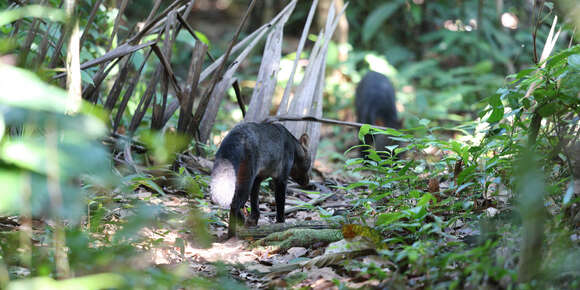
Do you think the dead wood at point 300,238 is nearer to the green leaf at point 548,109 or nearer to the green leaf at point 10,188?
the green leaf at point 548,109

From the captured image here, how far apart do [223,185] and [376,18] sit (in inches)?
355

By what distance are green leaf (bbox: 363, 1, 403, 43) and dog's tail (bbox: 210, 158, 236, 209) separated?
8659mm

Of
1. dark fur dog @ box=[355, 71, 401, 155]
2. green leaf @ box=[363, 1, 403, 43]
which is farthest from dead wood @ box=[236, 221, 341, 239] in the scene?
green leaf @ box=[363, 1, 403, 43]

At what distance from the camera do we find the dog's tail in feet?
9.98

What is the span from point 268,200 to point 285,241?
1.65 metres

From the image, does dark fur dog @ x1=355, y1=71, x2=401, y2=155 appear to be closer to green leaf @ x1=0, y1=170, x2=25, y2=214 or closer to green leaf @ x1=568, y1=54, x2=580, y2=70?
green leaf @ x1=568, y1=54, x2=580, y2=70

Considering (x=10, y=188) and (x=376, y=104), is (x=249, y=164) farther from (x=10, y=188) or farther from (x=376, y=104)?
(x=376, y=104)

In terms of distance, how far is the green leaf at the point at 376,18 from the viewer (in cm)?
1118

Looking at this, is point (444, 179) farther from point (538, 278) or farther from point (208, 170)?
point (538, 278)

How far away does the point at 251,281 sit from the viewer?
243cm

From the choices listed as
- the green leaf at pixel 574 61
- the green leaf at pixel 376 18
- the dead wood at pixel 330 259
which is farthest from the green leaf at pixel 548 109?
the green leaf at pixel 376 18

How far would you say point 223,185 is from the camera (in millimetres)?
3059

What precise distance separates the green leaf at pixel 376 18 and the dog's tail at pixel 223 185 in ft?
28.4

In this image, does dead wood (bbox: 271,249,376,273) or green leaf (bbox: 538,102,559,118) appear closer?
green leaf (bbox: 538,102,559,118)
